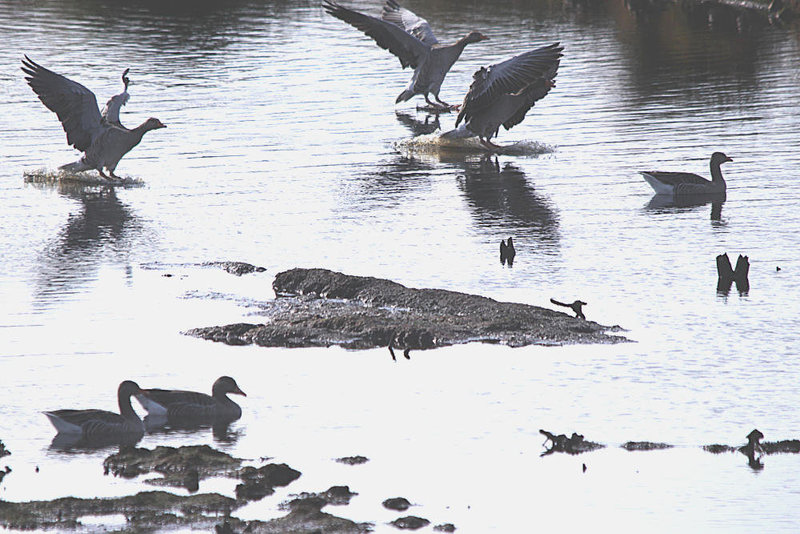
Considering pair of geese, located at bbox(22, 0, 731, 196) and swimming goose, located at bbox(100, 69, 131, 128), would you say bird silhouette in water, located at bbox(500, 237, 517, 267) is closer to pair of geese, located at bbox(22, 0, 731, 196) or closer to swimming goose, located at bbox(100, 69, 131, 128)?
pair of geese, located at bbox(22, 0, 731, 196)

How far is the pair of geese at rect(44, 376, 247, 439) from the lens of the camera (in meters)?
10.3

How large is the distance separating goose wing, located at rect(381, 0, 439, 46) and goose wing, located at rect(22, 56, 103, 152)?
31.3ft

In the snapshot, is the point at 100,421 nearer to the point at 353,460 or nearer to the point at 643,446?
the point at 353,460

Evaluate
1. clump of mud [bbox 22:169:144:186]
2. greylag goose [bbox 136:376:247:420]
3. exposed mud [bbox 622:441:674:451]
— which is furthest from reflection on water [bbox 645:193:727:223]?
greylag goose [bbox 136:376:247:420]

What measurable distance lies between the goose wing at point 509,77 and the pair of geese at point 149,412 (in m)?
13.0

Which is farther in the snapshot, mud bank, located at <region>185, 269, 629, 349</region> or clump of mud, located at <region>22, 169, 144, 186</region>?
clump of mud, located at <region>22, 169, 144, 186</region>

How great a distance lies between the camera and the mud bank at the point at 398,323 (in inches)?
504

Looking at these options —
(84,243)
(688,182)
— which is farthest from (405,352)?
(688,182)

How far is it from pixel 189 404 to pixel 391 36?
18.9 meters

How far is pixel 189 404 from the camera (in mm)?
10742

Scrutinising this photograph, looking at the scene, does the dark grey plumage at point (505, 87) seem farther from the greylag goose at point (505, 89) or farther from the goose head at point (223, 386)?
the goose head at point (223, 386)

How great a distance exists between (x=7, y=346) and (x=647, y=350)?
6019 mm

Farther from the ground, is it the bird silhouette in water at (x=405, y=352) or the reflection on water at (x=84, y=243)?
the bird silhouette in water at (x=405, y=352)

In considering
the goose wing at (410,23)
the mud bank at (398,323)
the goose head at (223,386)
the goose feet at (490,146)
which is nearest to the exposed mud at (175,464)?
the goose head at (223,386)
